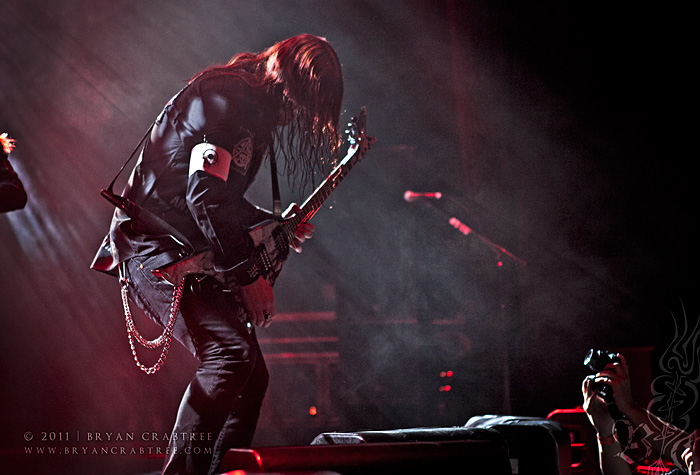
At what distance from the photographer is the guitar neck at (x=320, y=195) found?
260 centimetres

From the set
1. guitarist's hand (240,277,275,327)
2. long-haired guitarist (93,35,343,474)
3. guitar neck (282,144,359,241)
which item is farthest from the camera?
guitar neck (282,144,359,241)

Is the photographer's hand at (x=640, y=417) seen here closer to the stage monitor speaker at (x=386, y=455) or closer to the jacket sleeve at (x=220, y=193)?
the stage monitor speaker at (x=386, y=455)

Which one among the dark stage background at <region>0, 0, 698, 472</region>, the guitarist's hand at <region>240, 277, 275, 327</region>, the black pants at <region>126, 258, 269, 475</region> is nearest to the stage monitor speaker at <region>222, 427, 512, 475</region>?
the black pants at <region>126, 258, 269, 475</region>

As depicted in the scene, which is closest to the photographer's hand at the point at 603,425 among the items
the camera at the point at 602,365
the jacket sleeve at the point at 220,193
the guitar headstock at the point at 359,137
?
the camera at the point at 602,365

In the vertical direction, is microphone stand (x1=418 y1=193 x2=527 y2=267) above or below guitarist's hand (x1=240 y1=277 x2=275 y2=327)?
above

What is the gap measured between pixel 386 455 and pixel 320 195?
5.15 ft

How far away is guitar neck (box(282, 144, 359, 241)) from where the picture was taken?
8.52ft

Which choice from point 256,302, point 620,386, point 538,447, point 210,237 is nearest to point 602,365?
point 620,386

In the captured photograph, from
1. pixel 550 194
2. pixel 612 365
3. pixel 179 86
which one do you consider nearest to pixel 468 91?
pixel 550 194

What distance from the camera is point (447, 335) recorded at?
12.0 ft

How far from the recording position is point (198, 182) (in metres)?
2.07

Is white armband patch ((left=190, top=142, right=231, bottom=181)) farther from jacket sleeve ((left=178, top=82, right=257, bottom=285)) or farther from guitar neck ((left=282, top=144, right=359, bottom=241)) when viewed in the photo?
guitar neck ((left=282, top=144, right=359, bottom=241))

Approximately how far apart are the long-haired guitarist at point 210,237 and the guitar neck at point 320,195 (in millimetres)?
66

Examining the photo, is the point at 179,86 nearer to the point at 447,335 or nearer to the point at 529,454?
the point at 447,335
